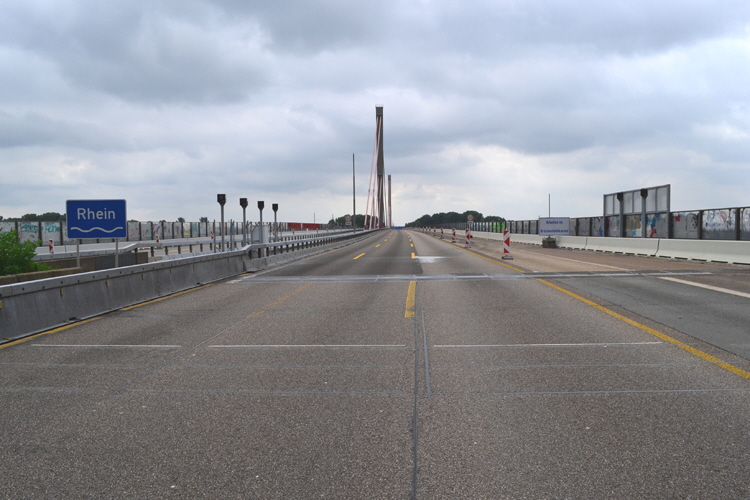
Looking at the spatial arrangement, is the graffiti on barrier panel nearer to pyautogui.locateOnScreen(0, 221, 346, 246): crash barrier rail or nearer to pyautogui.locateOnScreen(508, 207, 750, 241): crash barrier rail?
pyautogui.locateOnScreen(508, 207, 750, 241): crash barrier rail

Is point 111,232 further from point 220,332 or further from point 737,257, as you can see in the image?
point 737,257

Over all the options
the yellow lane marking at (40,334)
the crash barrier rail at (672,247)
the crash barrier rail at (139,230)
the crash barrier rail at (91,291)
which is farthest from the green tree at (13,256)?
the crash barrier rail at (672,247)

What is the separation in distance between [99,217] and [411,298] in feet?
26.1

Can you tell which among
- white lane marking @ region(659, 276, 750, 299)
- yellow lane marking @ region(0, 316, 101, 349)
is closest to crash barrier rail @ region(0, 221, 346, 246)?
yellow lane marking @ region(0, 316, 101, 349)

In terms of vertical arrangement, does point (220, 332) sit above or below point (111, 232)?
below

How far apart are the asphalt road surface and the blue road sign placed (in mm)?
4016

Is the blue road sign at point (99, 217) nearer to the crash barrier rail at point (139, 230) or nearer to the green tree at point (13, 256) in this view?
the green tree at point (13, 256)

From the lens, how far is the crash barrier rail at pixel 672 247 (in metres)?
20.8

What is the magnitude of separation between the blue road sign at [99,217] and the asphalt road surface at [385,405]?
4.02 metres

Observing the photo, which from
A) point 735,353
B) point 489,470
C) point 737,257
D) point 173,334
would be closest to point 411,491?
point 489,470

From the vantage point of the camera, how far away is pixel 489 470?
12.2 feet

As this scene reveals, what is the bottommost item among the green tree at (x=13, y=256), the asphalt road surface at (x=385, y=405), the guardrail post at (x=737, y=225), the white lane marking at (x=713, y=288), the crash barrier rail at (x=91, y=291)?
the asphalt road surface at (x=385, y=405)

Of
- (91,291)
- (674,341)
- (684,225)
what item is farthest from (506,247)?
(91,291)

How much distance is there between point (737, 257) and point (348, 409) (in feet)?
69.1
